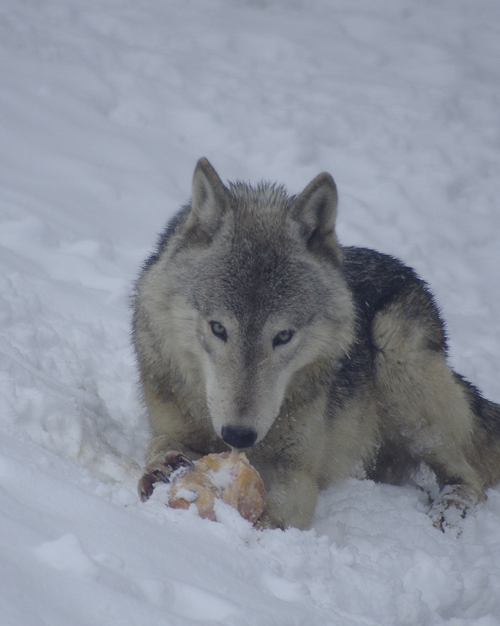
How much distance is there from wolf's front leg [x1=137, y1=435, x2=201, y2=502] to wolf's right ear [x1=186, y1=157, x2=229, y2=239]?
1.20 m

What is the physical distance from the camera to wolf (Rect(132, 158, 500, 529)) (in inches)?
123

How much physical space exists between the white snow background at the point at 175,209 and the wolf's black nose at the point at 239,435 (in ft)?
1.03

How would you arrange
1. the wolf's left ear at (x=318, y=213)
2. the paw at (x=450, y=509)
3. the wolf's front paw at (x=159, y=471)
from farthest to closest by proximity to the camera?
1. the paw at (x=450, y=509)
2. the wolf's left ear at (x=318, y=213)
3. the wolf's front paw at (x=159, y=471)

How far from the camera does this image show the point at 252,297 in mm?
3133

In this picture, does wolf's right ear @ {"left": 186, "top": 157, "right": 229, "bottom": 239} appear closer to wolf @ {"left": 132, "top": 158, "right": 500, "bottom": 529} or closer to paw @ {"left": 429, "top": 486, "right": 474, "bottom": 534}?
wolf @ {"left": 132, "top": 158, "right": 500, "bottom": 529}

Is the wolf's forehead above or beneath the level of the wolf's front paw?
above

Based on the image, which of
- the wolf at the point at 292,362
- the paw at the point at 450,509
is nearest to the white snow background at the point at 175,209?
the paw at the point at 450,509

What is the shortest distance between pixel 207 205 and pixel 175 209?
140 inches

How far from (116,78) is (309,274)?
257 inches

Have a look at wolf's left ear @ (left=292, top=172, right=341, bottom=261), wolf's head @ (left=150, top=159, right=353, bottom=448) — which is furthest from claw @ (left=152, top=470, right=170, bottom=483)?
wolf's left ear @ (left=292, top=172, right=341, bottom=261)

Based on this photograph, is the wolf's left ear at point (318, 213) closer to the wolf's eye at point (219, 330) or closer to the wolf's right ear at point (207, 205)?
the wolf's right ear at point (207, 205)

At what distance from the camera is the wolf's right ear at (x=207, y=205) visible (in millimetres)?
3436

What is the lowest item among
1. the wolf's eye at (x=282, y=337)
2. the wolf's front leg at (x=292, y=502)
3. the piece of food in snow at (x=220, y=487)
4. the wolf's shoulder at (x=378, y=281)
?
the wolf's front leg at (x=292, y=502)

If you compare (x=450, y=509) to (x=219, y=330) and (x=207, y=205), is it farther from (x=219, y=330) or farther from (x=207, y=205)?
(x=207, y=205)
